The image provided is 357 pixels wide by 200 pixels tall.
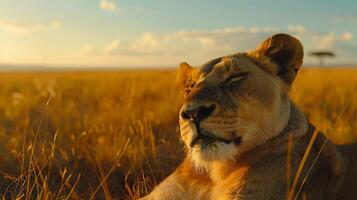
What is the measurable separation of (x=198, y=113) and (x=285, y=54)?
924 millimetres

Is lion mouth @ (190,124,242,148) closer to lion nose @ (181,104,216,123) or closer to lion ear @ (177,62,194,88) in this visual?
lion nose @ (181,104,216,123)

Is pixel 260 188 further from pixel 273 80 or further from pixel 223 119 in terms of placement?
pixel 273 80

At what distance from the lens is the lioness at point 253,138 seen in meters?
3.20

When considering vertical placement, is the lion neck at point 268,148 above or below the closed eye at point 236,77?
below

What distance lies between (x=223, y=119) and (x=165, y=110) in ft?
19.1

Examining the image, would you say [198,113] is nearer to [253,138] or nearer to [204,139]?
[204,139]

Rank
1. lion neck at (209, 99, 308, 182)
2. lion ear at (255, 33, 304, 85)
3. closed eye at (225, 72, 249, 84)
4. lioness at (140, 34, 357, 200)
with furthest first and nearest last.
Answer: lion ear at (255, 33, 304, 85) < closed eye at (225, 72, 249, 84) < lion neck at (209, 99, 308, 182) < lioness at (140, 34, 357, 200)

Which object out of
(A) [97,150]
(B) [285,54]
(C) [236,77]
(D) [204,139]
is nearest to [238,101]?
(C) [236,77]

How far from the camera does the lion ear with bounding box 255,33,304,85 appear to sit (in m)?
3.70

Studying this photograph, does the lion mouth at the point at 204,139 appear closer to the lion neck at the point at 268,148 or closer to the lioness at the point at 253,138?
the lioness at the point at 253,138

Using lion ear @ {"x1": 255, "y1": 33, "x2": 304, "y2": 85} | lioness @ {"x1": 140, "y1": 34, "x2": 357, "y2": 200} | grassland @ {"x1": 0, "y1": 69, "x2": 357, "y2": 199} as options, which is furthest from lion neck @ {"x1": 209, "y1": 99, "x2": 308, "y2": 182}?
grassland @ {"x1": 0, "y1": 69, "x2": 357, "y2": 199}

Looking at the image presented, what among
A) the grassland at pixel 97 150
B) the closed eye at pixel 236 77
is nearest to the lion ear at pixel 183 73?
the grassland at pixel 97 150

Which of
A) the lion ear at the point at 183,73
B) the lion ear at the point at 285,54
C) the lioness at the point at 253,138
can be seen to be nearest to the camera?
the lioness at the point at 253,138

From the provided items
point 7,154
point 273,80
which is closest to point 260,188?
point 273,80
